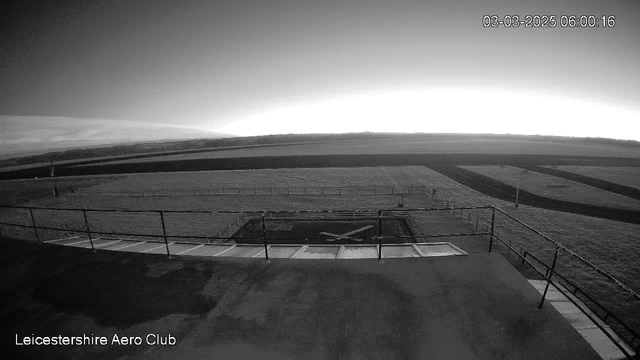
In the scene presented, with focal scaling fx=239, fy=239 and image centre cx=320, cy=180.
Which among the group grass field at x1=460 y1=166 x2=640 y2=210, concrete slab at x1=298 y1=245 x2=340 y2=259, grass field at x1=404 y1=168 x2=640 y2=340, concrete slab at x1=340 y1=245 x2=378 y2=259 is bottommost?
grass field at x1=404 y1=168 x2=640 y2=340

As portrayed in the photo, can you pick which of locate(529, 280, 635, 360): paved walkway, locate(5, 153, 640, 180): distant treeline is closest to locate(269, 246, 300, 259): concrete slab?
locate(529, 280, 635, 360): paved walkway

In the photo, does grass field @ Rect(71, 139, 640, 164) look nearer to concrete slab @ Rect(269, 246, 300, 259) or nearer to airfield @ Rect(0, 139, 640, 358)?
airfield @ Rect(0, 139, 640, 358)

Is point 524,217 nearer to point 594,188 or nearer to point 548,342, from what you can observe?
point 594,188

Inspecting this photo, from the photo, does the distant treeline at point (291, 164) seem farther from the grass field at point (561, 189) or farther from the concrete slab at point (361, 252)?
the concrete slab at point (361, 252)

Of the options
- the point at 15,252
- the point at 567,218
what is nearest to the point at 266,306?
the point at 15,252

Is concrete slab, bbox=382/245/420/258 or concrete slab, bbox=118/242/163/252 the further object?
concrete slab, bbox=118/242/163/252
